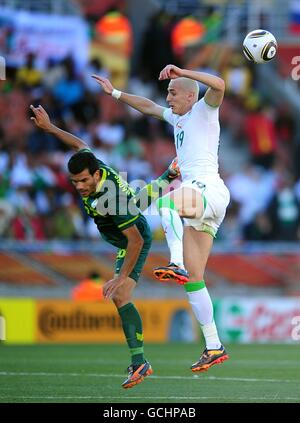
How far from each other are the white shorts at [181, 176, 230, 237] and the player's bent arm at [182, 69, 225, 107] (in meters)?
0.76

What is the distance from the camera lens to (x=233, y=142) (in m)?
26.8

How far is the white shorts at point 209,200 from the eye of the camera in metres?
12.0

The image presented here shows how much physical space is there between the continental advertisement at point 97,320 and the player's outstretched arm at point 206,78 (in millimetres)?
9339

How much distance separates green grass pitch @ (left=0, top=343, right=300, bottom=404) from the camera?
11.4 m

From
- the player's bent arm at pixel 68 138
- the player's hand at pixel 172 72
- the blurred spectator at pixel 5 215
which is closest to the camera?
the player's hand at pixel 172 72

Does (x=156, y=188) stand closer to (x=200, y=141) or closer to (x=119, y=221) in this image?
(x=200, y=141)

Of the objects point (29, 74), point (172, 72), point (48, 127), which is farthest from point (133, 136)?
point (172, 72)

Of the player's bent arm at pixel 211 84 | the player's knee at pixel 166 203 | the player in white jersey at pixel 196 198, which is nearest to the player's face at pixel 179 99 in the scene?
the player in white jersey at pixel 196 198

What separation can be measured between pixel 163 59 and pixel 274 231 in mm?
4719

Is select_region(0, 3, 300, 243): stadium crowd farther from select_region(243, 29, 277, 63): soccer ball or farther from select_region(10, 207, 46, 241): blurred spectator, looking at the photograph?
select_region(243, 29, 277, 63): soccer ball

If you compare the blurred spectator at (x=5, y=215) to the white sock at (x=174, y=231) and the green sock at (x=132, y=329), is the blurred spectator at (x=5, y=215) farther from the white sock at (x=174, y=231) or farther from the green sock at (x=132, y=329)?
the white sock at (x=174, y=231)

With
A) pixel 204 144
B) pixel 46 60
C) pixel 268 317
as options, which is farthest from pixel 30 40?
pixel 204 144

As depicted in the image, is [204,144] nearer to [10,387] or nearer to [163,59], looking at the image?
[10,387]

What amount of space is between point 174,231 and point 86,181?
3.25 ft
